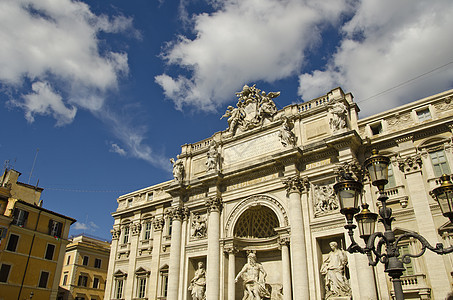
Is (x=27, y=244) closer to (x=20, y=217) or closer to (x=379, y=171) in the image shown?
(x=20, y=217)

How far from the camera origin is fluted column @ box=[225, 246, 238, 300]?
23.3 metres

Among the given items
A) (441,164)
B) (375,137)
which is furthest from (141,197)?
(441,164)

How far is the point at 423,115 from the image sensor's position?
2069 centimetres

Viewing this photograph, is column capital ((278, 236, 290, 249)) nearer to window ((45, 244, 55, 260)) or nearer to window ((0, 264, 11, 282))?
window ((0, 264, 11, 282))

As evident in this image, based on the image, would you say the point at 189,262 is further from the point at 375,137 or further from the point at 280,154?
the point at 375,137

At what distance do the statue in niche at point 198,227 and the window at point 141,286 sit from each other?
251 inches

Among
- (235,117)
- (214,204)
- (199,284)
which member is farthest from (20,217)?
(235,117)

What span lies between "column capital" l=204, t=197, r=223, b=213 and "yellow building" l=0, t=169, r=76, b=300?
17.5 meters

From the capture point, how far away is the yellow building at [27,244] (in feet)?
98.9

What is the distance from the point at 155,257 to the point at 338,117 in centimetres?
1748

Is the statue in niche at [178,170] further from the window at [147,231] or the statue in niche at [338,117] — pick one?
the statue in niche at [338,117]

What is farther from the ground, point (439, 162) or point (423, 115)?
point (423, 115)

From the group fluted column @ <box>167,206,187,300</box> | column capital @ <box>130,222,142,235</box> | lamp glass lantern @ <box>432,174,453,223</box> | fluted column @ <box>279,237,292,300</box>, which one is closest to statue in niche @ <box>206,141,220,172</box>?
fluted column @ <box>167,206,187,300</box>

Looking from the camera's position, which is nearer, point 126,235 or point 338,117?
point 338,117
